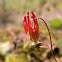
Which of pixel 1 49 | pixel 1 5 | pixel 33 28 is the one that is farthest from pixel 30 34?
pixel 1 5

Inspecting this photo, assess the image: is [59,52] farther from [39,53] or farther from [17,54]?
[17,54]

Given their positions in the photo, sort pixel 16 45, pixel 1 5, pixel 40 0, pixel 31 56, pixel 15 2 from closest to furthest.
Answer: pixel 31 56, pixel 16 45, pixel 1 5, pixel 40 0, pixel 15 2

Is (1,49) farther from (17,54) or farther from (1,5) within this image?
(1,5)

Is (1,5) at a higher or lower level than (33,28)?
higher

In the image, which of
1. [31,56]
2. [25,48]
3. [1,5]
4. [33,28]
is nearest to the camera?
[33,28]

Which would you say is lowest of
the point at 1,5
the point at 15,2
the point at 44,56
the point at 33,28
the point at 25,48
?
the point at 44,56

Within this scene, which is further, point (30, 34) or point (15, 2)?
point (15, 2)

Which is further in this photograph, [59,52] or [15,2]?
[15,2]

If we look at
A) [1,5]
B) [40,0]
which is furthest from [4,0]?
[40,0]

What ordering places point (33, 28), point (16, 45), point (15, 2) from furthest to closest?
point (15, 2) → point (16, 45) → point (33, 28)

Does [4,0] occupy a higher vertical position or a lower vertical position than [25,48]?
higher
